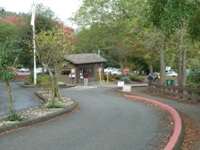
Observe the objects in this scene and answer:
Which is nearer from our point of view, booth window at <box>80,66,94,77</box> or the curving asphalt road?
the curving asphalt road

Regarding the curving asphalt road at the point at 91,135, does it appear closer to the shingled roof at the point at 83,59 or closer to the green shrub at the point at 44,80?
the green shrub at the point at 44,80

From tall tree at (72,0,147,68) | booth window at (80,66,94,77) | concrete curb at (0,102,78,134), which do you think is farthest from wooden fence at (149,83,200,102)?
booth window at (80,66,94,77)

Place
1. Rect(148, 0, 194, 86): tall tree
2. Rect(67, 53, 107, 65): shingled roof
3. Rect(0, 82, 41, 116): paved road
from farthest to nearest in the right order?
Rect(67, 53, 107, 65): shingled roof < Rect(0, 82, 41, 116): paved road < Rect(148, 0, 194, 86): tall tree

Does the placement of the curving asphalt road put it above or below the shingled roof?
below

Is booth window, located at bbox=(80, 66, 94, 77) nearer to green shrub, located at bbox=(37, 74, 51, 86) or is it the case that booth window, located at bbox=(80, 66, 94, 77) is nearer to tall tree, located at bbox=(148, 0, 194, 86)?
green shrub, located at bbox=(37, 74, 51, 86)

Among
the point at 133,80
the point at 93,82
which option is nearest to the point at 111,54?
the point at 133,80

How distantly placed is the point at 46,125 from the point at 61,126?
2.10ft

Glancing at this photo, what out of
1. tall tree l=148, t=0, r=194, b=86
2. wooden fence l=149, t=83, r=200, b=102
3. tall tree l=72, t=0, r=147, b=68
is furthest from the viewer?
tall tree l=72, t=0, r=147, b=68

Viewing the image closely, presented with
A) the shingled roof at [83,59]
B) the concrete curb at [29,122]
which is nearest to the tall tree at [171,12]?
the concrete curb at [29,122]

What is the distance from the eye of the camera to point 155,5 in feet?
33.3

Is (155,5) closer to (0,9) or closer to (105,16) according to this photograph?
(0,9)

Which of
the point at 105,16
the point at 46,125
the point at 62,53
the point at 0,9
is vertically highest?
the point at 105,16

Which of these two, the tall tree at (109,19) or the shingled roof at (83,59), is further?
the shingled roof at (83,59)

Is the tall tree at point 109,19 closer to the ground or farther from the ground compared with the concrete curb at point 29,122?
farther from the ground
